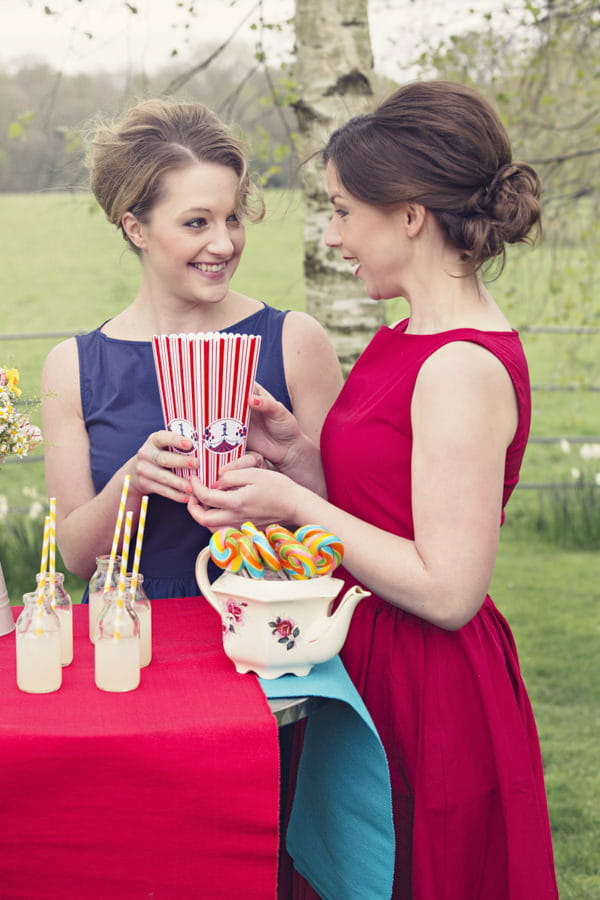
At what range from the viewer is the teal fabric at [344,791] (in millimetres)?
1746

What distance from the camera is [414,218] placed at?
6.28 ft

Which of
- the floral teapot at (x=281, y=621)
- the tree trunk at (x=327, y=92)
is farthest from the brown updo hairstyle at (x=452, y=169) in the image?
the tree trunk at (x=327, y=92)

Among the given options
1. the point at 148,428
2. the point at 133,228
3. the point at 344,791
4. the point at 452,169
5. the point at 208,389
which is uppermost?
the point at 452,169

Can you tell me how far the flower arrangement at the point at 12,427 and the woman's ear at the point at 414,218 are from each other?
80 cm

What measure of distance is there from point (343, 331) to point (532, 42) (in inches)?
105

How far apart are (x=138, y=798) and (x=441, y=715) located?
24.3 inches

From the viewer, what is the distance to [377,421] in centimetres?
195

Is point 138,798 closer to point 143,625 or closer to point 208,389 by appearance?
point 143,625

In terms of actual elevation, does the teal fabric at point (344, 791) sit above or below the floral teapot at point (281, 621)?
below

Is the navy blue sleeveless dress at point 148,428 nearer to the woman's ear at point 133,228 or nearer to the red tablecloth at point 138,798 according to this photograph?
the woman's ear at point 133,228

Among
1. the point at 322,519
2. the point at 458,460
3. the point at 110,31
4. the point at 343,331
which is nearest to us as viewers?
the point at 458,460

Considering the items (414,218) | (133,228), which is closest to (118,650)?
(414,218)

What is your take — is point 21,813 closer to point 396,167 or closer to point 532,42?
point 396,167

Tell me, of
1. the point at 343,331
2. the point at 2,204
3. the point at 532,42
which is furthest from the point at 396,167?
the point at 2,204
